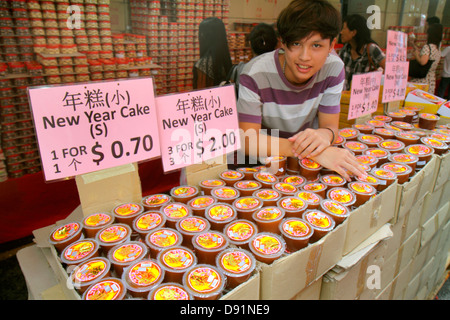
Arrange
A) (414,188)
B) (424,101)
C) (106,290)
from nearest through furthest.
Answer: (106,290) < (414,188) < (424,101)

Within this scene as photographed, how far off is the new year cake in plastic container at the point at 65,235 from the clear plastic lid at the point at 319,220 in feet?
2.63

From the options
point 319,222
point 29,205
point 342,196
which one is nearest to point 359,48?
point 342,196

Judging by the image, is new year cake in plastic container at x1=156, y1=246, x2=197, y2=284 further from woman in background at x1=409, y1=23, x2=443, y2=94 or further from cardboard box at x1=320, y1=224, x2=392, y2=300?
woman in background at x1=409, y1=23, x2=443, y2=94

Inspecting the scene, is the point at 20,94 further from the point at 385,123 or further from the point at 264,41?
the point at 385,123

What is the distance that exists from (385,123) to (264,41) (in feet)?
3.89

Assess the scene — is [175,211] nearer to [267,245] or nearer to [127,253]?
[127,253]

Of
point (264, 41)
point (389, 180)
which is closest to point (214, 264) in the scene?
point (389, 180)

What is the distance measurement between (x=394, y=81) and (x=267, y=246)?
198 cm

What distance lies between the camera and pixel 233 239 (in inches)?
41.3

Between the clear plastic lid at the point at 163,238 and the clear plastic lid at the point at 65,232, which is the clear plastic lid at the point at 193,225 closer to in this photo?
the clear plastic lid at the point at 163,238

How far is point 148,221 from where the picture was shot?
1.12 m

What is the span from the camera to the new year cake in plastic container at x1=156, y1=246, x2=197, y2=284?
0.92m

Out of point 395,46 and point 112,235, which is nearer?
point 112,235
